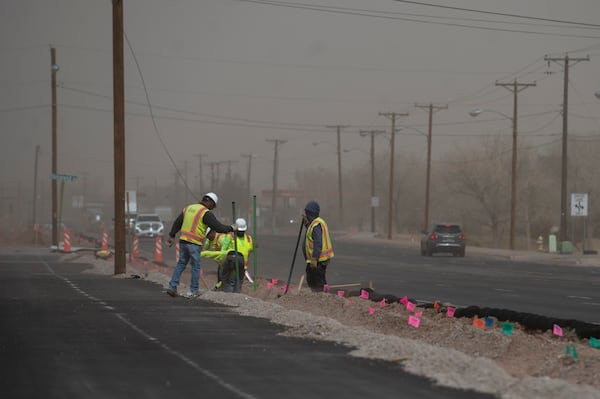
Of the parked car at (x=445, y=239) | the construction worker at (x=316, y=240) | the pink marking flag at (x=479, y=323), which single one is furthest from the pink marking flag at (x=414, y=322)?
the parked car at (x=445, y=239)

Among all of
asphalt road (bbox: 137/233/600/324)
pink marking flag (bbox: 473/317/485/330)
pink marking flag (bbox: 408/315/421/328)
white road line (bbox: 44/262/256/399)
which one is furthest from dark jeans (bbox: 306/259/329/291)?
pink marking flag (bbox: 473/317/485/330)

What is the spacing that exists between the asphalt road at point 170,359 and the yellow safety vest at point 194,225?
6.54ft

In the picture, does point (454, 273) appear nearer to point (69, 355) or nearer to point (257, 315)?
point (257, 315)

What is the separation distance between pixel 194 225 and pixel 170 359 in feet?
28.4

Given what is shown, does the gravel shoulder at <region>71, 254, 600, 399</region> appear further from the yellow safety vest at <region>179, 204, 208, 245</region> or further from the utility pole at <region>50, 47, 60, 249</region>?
the utility pole at <region>50, 47, 60, 249</region>

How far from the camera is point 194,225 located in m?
19.3

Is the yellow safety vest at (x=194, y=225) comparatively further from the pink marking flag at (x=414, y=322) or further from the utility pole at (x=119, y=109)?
the utility pole at (x=119, y=109)

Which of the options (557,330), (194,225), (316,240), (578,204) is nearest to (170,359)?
(557,330)

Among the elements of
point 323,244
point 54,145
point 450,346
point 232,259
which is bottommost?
point 450,346

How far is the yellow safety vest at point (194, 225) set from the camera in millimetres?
19219

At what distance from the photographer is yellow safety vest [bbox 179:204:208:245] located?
1922 cm

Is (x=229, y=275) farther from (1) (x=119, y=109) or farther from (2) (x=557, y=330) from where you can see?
(1) (x=119, y=109)

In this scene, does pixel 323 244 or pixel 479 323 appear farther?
pixel 323 244

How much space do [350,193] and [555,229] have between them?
2650 inches
